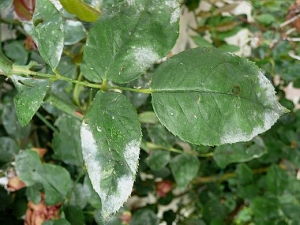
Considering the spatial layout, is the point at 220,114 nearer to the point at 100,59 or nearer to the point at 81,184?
the point at 100,59

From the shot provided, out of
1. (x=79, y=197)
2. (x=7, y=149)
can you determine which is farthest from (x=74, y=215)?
(x=7, y=149)

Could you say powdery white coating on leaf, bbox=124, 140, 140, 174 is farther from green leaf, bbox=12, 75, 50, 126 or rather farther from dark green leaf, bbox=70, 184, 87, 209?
dark green leaf, bbox=70, 184, 87, 209

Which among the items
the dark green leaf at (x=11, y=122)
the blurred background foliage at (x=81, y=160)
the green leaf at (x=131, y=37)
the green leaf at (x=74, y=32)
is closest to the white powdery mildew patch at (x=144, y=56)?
the green leaf at (x=131, y=37)

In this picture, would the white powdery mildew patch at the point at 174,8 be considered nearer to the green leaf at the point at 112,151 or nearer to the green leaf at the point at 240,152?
the green leaf at the point at 112,151

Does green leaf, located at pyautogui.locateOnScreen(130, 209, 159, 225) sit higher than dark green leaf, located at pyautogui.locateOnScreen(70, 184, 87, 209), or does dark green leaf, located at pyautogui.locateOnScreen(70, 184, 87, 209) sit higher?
dark green leaf, located at pyautogui.locateOnScreen(70, 184, 87, 209)

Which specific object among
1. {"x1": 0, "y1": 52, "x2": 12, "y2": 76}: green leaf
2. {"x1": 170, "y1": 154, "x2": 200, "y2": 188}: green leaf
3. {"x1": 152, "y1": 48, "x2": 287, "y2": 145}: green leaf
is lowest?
{"x1": 170, "y1": 154, "x2": 200, "y2": 188}: green leaf

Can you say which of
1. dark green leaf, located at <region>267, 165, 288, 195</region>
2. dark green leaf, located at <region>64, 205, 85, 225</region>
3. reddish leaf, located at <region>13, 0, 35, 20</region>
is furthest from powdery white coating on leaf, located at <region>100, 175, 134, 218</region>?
dark green leaf, located at <region>267, 165, 288, 195</region>
